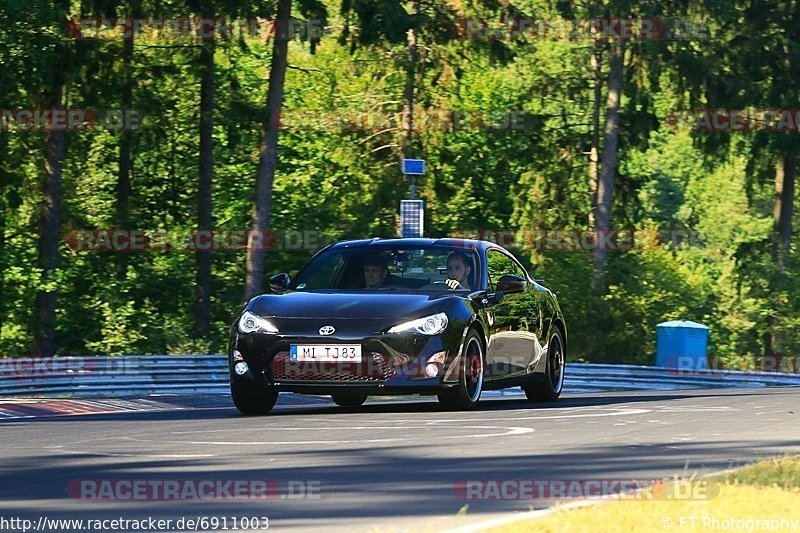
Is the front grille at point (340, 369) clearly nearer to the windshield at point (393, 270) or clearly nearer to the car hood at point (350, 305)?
the car hood at point (350, 305)

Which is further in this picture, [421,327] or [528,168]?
[528,168]

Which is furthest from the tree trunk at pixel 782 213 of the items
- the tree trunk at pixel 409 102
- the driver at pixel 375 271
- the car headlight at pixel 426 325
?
the car headlight at pixel 426 325

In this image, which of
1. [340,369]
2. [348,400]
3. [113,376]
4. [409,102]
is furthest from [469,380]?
[409,102]

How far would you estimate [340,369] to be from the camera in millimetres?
14797

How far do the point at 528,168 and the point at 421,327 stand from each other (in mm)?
34508

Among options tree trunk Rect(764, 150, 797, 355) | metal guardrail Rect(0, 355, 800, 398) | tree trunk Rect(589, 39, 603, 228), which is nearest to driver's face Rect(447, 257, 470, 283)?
metal guardrail Rect(0, 355, 800, 398)

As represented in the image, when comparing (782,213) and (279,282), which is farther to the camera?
(782,213)

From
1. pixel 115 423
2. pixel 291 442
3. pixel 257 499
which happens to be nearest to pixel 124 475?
pixel 257 499

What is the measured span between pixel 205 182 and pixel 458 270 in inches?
1109

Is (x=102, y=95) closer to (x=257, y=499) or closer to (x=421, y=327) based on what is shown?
(x=421, y=327)

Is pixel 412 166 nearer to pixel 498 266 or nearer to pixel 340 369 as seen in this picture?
pixel 498 266

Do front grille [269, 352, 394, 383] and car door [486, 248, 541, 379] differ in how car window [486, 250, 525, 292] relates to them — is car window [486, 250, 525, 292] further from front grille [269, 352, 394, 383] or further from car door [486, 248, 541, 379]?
front grille [269, 352, 394, 383]

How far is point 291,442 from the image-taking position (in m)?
12.2

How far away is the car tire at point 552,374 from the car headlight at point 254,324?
3710mm
